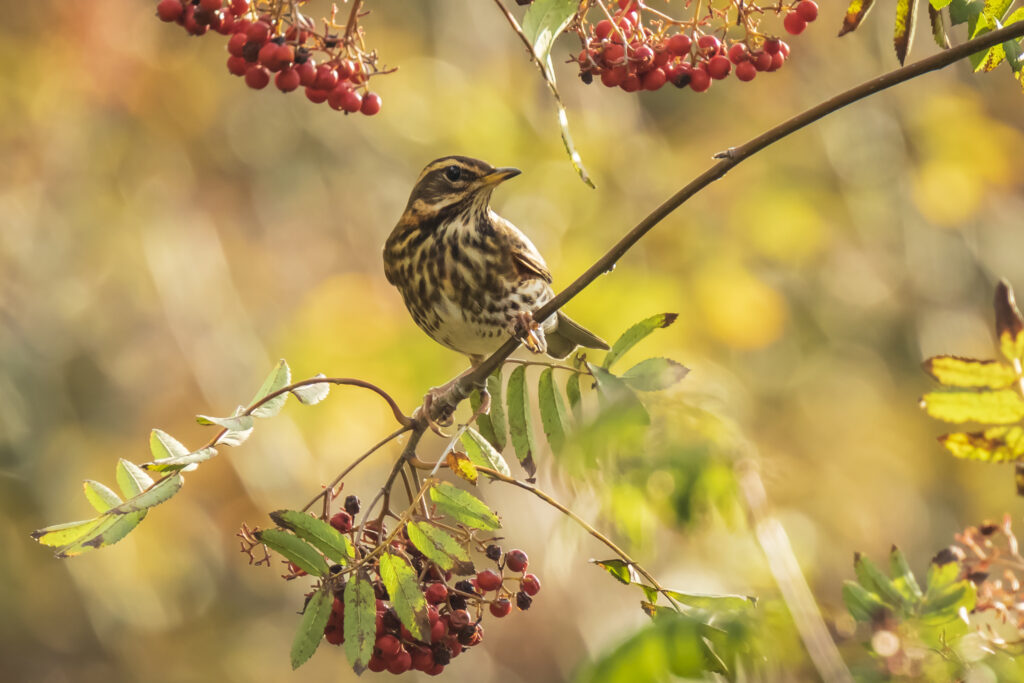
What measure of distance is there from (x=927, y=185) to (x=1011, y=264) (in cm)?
99

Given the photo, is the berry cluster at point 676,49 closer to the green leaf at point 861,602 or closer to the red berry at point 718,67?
the red berry at point 718,67

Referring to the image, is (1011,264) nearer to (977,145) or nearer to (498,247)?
(977,145)

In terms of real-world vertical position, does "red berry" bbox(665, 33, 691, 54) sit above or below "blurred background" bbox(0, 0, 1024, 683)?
above

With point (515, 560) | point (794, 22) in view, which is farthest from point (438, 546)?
point (794, 22)

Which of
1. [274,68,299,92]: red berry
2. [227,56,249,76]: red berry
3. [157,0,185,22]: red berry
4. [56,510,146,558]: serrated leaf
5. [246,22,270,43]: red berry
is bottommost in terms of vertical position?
[56,510,146,558]: serrated leaf

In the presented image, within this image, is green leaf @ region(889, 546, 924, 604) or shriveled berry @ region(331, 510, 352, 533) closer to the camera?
green leaf @ region(889, 546, 924, 604)

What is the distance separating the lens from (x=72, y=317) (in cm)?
871

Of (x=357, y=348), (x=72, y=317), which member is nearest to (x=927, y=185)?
(x=357, y=348)

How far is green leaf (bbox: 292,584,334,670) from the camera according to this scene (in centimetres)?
188

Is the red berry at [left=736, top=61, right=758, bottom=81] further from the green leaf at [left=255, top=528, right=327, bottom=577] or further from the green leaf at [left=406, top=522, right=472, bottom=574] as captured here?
the green leaf at [left=255, top=528, right=327, bottom=577]

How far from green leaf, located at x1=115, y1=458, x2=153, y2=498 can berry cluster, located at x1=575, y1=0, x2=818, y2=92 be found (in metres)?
1.14

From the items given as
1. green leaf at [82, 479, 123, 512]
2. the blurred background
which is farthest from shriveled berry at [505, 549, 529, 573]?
the blurred background

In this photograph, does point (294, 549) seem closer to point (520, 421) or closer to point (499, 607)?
point (499, 607)

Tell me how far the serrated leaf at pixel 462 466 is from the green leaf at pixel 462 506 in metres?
0.03
